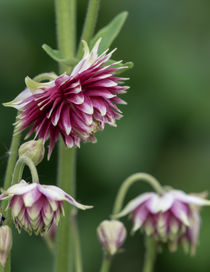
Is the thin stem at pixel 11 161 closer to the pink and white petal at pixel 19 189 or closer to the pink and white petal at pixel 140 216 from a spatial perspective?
the pink and white petal at pixel 19 189

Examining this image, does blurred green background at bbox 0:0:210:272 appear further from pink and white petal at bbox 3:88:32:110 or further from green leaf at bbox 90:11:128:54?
pink and white petal at bbox 3:88:32:110

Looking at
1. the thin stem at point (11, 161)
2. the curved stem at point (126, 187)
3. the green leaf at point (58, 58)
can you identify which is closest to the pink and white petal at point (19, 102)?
the thin stem at point (11, 161)

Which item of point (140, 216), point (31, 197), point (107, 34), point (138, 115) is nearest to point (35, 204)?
point (31, 197)

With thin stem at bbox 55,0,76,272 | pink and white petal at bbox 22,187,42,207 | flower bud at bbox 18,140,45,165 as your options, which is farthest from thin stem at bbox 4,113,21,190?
thin stem at bbox 55,0,76,272

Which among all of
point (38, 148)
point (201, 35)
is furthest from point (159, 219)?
point (201, 35)

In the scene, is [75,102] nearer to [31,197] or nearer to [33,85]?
[33,85]

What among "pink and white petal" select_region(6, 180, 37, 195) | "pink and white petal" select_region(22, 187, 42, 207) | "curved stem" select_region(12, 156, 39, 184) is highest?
"curved stem" select_region(12, 156, 39, 184)
